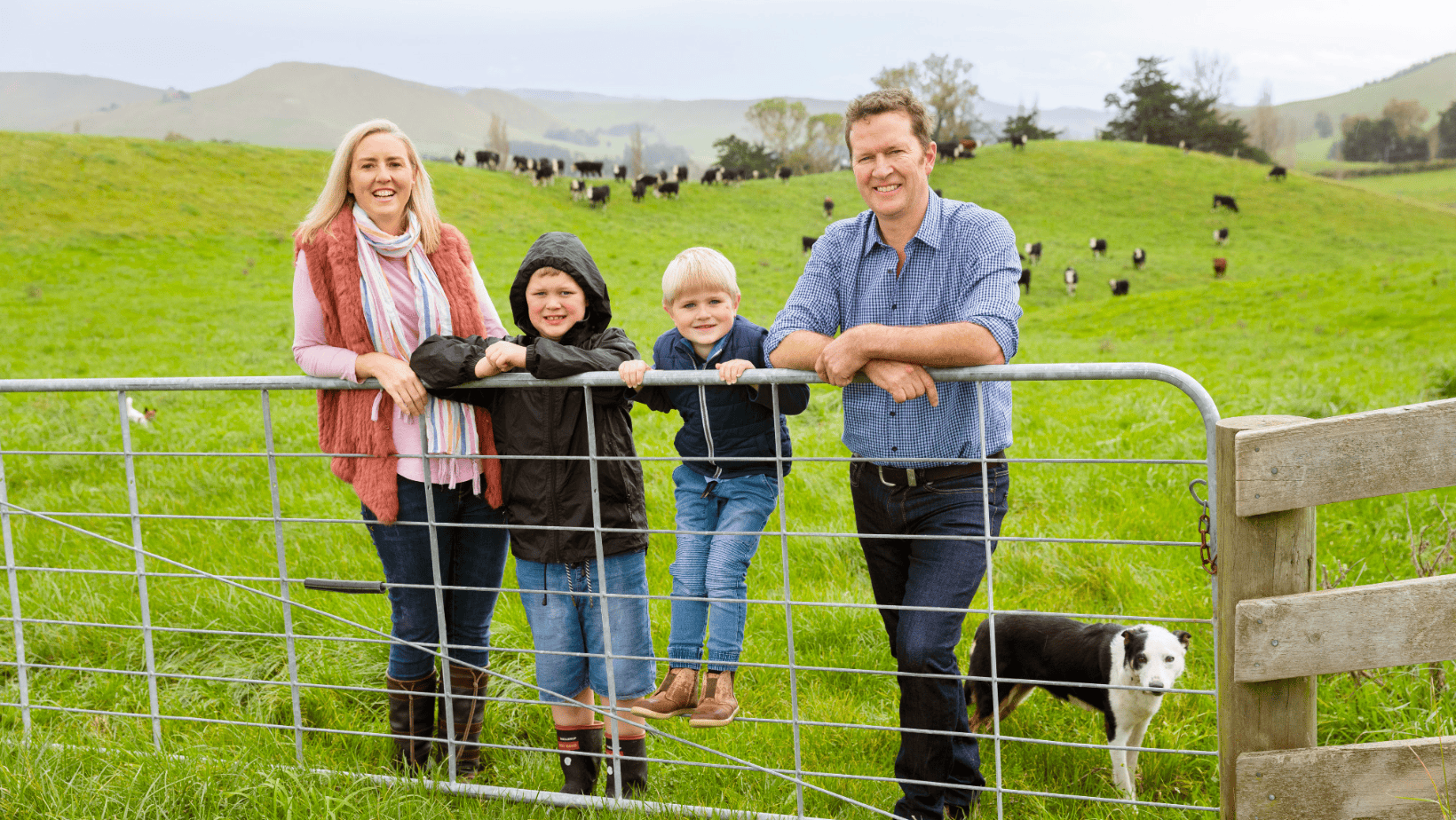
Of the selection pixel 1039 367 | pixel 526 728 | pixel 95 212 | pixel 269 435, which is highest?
pixel 95 212

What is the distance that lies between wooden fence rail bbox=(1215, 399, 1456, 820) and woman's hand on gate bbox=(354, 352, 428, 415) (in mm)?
2519

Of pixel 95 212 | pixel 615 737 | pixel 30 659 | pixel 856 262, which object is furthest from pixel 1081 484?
pixel 95 212

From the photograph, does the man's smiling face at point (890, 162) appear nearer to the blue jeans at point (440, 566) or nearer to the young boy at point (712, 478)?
the young boy at point (712, 478)

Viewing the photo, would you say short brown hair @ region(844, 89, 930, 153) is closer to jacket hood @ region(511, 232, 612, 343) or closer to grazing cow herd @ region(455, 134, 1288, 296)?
jacket hood @ region(511, 232, 612, 343)

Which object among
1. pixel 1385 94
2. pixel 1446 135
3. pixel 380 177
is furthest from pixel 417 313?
pixel 1385 94

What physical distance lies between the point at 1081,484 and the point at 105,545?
7.03m

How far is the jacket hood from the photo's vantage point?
131 inches

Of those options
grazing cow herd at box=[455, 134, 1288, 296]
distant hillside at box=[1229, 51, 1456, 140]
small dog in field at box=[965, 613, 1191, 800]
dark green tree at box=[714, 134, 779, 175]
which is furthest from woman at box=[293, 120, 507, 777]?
distant hillside at box=[1229, 51, 1456, 140]

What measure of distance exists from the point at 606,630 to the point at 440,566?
82cm

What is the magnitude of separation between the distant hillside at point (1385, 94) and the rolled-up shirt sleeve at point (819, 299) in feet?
643

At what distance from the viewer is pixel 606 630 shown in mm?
3166

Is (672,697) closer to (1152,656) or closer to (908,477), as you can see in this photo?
(908,477)

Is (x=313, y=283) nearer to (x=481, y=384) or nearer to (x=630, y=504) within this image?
(x=481, y=384)

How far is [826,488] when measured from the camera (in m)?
7.11
